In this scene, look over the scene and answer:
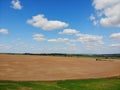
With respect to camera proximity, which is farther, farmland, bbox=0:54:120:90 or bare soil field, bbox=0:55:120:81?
bare soil field, bbox=0:55:120:81

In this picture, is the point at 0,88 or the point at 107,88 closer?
the point at 0,88

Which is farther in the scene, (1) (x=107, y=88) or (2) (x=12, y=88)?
(1) (x=107, y=88)

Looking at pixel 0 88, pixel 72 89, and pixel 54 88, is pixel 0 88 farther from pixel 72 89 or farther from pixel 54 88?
pixel 72 89

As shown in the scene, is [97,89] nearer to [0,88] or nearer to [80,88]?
[80,88]

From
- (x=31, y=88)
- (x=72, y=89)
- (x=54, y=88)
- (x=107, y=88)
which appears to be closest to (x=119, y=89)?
(x=107, y=88)

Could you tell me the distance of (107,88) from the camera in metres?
30.1

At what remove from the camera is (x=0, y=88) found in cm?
2739

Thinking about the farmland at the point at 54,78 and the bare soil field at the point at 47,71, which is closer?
the farmland at the point at 54,78

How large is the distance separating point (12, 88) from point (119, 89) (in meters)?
13.4

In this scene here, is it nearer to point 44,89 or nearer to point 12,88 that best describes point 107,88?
point 44,89

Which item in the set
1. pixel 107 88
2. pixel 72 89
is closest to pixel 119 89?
pixel 107 88

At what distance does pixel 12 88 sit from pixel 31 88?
2290mm

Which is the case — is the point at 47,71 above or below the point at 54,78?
above

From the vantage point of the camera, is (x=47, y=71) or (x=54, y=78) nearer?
(x=54, y=78)
